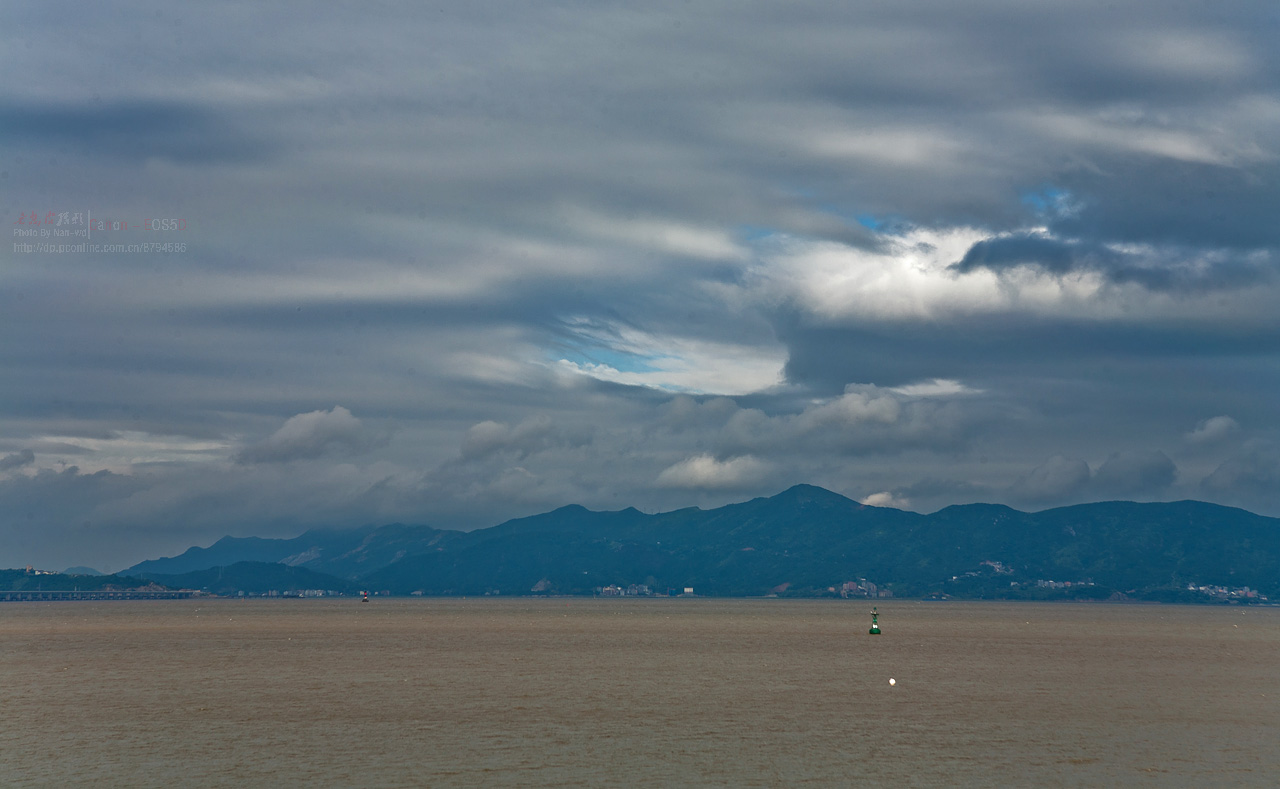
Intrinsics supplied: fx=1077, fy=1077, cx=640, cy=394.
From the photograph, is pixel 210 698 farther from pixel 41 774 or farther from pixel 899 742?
pixel 899 742

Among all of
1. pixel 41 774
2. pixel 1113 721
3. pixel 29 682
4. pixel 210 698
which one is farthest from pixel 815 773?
pixel 29 682

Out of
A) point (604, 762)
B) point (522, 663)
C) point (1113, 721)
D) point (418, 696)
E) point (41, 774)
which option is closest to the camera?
point (41, 774)

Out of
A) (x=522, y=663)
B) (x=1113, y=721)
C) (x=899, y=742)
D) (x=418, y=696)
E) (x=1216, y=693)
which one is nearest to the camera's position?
(x=899, y=742)

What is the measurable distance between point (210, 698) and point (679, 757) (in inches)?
2368

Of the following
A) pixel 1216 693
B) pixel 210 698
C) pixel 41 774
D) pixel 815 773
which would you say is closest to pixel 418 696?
pixel 210 698

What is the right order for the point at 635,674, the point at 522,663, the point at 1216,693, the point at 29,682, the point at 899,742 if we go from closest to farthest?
the point at 899,742, the point at 1216,693, the point at 29,682, the point at 635,674, the point at 522,663

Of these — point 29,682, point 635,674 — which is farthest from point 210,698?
point 635,674

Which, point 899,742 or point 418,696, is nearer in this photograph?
point 899,742

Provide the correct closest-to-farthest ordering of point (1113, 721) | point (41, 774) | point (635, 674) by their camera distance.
Answer: point (41, 774)
point (1113, 721)
point (635, 674)

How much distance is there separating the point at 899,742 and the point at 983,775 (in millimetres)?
13310

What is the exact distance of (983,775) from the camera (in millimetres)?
70562

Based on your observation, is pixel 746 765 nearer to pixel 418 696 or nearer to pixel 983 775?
pixel 983 775

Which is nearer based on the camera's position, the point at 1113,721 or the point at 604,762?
the point at 604,762

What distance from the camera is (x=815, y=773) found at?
70562mm
